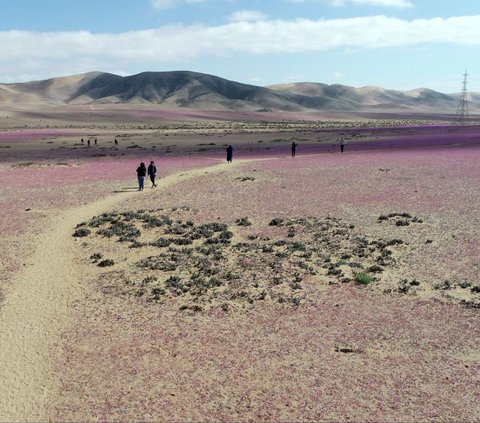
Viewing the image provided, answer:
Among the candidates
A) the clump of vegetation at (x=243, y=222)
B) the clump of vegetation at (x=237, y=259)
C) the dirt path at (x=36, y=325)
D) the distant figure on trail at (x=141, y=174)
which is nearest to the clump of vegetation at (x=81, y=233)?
the dirt path at (x=36, y=325)

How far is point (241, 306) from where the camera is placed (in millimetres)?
15602

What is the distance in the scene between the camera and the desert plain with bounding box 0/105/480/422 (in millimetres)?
10789

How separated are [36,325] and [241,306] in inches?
233

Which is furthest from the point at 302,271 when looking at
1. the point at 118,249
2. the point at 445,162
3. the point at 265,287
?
the point at 445,162

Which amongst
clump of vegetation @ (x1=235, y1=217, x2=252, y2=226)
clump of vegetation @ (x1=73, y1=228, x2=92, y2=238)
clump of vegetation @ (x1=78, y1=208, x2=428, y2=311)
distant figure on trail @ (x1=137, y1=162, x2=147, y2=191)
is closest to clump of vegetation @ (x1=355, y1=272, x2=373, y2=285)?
clump of vegetation @ (x1=78, y1=208, x2=428, y2=311)

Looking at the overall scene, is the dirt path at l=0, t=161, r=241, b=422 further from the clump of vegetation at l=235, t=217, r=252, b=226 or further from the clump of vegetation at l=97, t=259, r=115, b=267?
the clump of vegetation at l=235, t=217, r=252, b=226

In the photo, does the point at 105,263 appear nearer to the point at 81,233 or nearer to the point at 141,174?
the point at 81,233

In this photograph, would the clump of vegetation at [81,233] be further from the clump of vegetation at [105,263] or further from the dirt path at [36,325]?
the clump of vegetation at [105,263]

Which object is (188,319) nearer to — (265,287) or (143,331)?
(143,331)

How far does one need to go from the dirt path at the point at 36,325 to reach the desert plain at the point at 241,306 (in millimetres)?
51

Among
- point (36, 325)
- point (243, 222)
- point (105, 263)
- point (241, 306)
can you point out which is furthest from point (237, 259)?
point (36, 325)

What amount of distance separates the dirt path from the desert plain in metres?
0.05

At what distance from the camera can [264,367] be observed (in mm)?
12023

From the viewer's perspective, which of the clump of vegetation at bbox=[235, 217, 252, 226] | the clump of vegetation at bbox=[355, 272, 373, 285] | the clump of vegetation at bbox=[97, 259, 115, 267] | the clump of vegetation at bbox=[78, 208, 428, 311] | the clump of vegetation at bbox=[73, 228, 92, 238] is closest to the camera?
the clump of vegetation at bbox=[78, 208, 428, 311]
